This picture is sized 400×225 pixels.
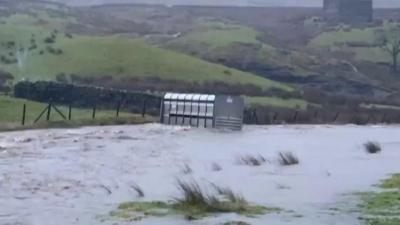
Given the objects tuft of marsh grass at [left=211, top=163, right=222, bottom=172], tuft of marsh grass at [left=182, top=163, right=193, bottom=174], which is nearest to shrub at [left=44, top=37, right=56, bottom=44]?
tuft of marsh grass at [left=211, top=163, right=222, bottom=172]

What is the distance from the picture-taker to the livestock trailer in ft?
238

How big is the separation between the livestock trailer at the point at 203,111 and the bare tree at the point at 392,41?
85.6 meters

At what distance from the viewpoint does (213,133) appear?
64125 mm

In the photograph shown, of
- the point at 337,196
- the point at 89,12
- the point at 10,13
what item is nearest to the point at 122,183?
the point at 337,196

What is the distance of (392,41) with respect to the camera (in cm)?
16800

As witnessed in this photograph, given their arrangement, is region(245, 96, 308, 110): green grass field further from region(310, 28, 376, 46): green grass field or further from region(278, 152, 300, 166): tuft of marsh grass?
region(310, 28, 376, 46): green grass field

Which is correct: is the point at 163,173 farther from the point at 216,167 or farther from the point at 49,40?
the point at 49,40

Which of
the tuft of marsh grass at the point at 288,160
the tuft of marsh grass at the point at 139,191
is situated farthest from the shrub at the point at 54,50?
the tuft of marsh grass at the point at 139,191

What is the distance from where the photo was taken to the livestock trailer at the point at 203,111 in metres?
72.5

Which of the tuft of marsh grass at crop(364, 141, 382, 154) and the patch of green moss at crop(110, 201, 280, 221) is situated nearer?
the patch of green moss at crop(110, 201, 280, 221)

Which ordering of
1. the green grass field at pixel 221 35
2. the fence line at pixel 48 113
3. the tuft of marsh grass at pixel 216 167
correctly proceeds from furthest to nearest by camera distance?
the green grass field at pixel 221 35 < the fence line at pixel 48 113 < the tuft of marsh grass at pixel 216 167

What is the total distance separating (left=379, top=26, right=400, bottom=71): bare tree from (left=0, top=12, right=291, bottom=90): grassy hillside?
150 ft

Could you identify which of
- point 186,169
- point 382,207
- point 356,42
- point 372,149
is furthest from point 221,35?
point 382,207

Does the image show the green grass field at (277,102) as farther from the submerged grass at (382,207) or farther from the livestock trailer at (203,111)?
the submerged grass at (382,207)
